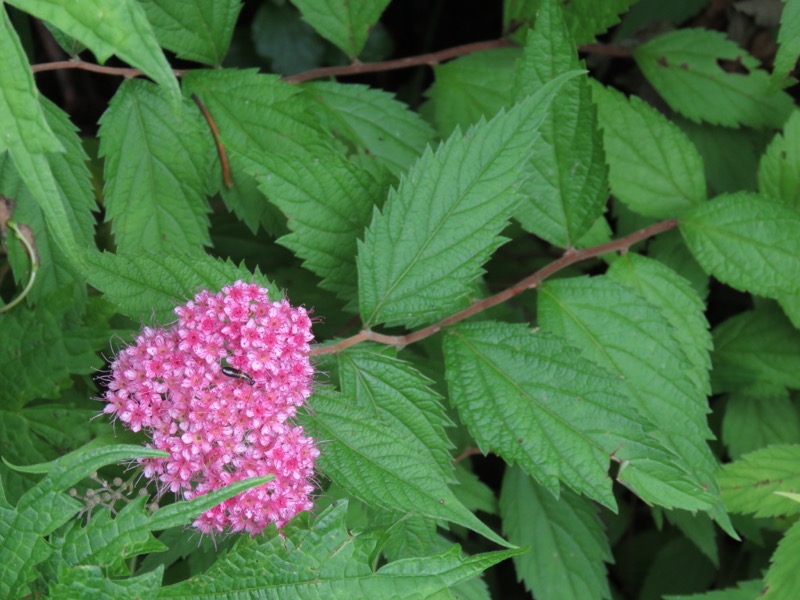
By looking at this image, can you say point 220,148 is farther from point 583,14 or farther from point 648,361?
point 648,361

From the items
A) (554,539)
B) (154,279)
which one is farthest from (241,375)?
(554,539)

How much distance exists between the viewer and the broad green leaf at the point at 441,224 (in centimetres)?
201

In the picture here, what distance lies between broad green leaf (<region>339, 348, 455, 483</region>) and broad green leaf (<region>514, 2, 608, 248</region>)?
0.58 metres

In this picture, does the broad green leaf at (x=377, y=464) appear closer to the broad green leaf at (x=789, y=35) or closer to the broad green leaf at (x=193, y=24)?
the broad green leaf at (x=193, y=24)

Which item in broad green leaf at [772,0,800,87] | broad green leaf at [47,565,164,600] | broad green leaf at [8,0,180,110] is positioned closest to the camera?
broad green leaf at [8,0,180,110]

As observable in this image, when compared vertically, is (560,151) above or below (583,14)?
below

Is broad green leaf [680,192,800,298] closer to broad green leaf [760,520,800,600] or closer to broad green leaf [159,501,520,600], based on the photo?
broad green leaf [760,520,800,600]

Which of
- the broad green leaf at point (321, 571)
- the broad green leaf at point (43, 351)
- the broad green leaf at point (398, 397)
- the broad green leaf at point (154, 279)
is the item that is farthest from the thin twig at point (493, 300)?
the broad green leaf at point (43, 351)

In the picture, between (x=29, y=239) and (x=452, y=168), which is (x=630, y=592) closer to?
(x=452, y=168)

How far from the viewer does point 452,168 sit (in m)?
2.04

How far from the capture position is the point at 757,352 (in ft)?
9.02

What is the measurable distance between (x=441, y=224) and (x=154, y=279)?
709 millimetres

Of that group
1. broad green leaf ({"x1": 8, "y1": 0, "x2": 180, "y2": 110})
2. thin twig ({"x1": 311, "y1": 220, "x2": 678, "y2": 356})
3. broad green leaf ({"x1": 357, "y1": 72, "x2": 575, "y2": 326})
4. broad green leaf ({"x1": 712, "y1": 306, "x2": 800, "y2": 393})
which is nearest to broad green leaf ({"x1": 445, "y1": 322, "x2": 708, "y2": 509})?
thin twig ({"x1": 311, "y1": 220, "x2": 678, "y2": 356})

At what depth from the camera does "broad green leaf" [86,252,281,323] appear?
6.22ft
